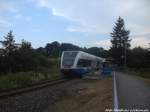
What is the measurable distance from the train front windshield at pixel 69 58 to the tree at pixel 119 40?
5931 cm

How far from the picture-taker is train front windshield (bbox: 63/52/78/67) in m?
32.7

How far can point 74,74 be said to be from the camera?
33656mm

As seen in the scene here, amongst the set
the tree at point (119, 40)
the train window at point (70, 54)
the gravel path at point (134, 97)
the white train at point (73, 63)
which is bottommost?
the gravel path at point (134, 97)

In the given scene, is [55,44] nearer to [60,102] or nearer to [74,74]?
[74,74]

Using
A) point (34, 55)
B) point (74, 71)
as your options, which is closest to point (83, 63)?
point (74, 71)

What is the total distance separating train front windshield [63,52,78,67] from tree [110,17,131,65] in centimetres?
5931

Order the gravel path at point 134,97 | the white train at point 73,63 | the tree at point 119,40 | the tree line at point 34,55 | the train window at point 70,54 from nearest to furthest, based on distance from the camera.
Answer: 1. the gravel path at point 134,97
2. the white train at point 73,63
3. the train window at point 70,54
4. the tree line at point 34,55
5. the tree at point 119,40

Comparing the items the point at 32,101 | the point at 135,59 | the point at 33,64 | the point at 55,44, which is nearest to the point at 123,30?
the point at 135,59

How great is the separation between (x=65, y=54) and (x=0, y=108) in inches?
859

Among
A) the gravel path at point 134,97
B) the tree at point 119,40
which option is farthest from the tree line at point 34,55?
the gravel path at point 134,97

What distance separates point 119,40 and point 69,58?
65568 mm

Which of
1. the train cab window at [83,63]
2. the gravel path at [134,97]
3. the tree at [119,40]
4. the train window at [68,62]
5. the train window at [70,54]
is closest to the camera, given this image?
the gravel path at [134,97]

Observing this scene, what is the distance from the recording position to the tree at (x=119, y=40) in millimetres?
92250

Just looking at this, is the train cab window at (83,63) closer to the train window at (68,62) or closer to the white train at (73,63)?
the white train at (73,63)
